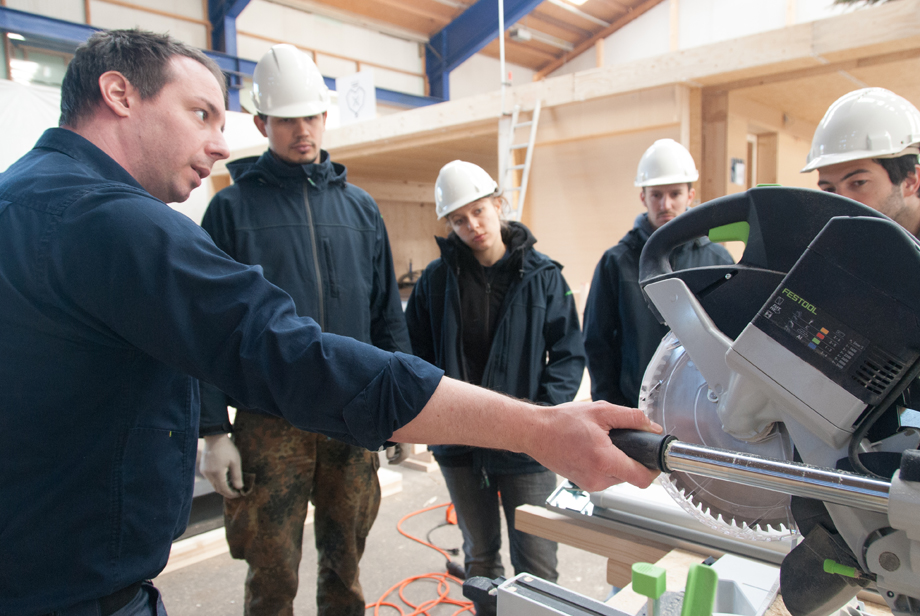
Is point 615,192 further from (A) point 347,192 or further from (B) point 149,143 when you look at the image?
(B) point 149,143

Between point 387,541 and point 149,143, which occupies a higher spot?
point 149,143

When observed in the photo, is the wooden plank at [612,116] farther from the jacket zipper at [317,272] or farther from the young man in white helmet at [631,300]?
the jacket zipper at [317,272]

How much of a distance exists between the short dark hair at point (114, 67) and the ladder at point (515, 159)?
3277 mm

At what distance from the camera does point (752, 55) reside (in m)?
3.13

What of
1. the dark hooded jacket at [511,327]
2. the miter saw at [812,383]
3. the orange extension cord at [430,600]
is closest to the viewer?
the miter saw at [812,383]

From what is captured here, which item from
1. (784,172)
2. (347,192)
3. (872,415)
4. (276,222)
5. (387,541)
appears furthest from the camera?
(784,172)

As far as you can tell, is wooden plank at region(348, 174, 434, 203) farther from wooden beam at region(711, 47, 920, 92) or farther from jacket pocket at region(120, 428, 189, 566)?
jacket pocket at region(120, 428, 189, 566)

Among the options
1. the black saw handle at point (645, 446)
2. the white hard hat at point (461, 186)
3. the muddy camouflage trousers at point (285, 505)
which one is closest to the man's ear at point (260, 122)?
the white hard hat at point (461, 186)

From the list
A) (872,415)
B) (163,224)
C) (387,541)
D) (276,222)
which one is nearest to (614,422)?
(872,415)

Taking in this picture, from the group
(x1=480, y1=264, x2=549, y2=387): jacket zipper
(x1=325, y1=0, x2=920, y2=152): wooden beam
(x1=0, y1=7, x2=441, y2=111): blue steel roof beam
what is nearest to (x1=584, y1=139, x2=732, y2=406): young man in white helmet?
(x1=480, y1=264, x2=549, y2=387): jacket zipper

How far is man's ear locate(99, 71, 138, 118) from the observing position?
92cm

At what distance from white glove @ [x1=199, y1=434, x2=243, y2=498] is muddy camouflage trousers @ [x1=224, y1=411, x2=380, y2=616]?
0.13 ft

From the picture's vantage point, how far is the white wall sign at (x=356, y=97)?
581 cm

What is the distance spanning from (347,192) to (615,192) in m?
2.42
